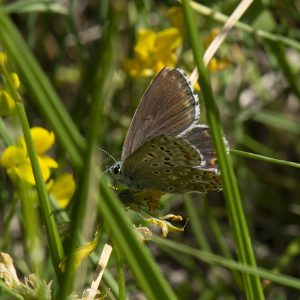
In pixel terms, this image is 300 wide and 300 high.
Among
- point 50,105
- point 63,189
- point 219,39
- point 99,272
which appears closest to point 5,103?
point 63,189

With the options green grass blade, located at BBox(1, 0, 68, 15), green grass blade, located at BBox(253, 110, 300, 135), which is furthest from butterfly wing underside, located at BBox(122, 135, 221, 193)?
green grass blade, located at BBox(253, 110, 300, 135)

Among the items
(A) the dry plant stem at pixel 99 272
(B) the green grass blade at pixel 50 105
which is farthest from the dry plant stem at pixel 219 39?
(B) the green grass blade at pixel 50 105

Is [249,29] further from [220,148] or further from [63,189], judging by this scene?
[220,148]

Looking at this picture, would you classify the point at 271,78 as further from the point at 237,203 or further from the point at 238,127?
the point at 237,203

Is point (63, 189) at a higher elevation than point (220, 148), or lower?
lower

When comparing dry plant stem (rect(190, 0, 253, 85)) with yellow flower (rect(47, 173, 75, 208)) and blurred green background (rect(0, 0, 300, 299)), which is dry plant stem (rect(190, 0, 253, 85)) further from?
yellow flower (rect(47, 173, 75, 208))

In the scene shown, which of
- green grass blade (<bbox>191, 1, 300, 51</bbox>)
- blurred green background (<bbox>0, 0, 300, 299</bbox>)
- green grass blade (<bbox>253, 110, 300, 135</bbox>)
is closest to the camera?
green grass blade (<bbox>191, 1, 300, 51</bbox>)
